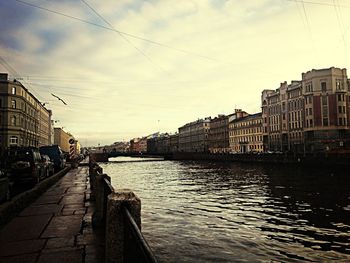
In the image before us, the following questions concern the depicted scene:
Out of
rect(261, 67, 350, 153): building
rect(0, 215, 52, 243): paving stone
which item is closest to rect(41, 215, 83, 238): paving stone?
rect(0, 215, 52, 243): paving stone

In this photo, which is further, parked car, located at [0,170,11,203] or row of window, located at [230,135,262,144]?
row of window, located at [230,135,262,144]

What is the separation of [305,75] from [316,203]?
79617 millimetres

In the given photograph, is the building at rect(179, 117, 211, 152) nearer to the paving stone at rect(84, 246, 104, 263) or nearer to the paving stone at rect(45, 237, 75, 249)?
the paving stone at rect(45, 237, 75, 249)

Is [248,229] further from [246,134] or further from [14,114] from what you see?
[246,134]

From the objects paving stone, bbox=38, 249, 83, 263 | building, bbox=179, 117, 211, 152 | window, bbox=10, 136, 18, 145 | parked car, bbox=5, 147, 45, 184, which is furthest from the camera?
building, bbox=179, 117, 211, 152

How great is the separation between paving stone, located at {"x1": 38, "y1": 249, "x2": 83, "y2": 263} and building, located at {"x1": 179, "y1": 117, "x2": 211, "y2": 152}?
16013 centimetres

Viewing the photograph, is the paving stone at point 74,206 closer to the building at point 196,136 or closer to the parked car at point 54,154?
the parked car at point 54,154

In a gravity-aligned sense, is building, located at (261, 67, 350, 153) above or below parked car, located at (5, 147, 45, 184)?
above

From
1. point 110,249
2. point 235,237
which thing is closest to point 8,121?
point 235,237

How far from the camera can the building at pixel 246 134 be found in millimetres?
121250

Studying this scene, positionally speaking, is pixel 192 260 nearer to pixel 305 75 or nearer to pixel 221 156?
pixel 305 75

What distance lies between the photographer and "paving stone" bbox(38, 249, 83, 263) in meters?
5.55

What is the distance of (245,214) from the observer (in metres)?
17.0

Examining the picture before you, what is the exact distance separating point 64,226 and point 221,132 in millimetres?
146369
